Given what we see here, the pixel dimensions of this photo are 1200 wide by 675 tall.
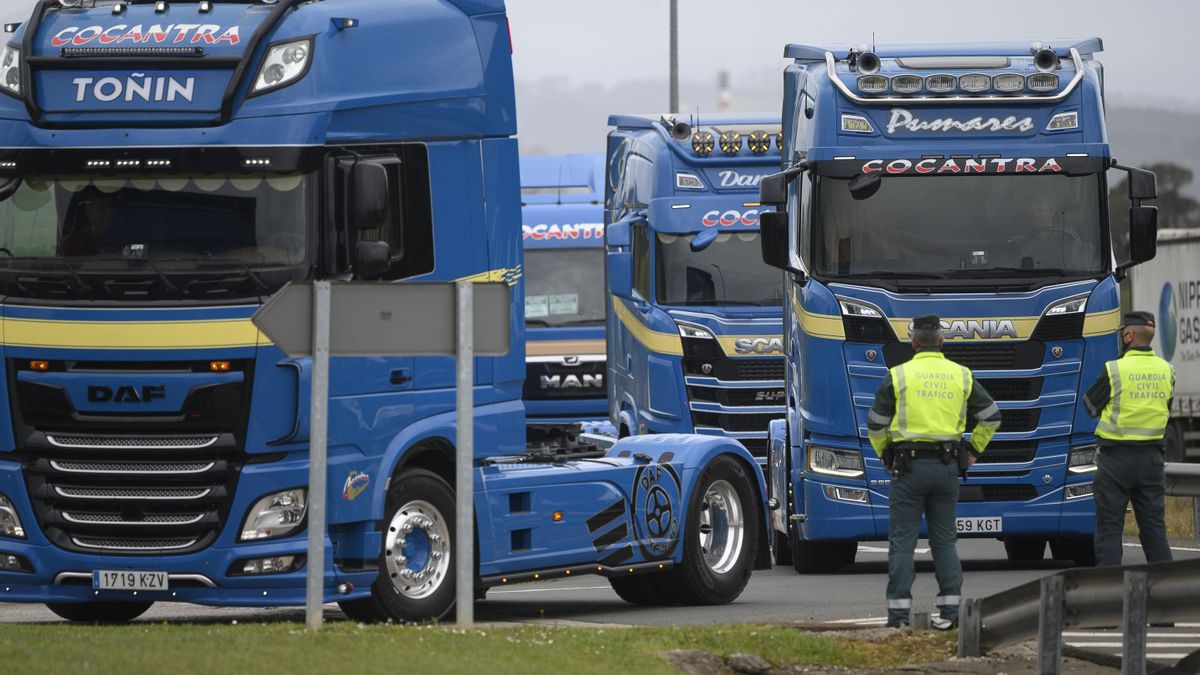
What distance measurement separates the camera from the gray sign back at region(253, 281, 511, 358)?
10828 mm

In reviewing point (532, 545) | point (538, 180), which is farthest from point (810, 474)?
point (538, 180)

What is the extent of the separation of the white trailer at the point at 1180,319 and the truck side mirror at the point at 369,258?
781 inches

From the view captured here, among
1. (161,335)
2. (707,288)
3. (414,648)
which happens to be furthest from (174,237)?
(707,288)

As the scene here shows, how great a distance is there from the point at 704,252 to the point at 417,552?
872 cm

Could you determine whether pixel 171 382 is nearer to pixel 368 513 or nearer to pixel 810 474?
pixel 368 513

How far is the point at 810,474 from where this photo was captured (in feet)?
55.2

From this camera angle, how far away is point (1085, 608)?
1028 centimetres

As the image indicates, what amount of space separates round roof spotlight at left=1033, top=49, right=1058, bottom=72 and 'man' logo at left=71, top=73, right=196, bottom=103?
6.86 meters

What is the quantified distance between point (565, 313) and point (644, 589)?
11930 mm

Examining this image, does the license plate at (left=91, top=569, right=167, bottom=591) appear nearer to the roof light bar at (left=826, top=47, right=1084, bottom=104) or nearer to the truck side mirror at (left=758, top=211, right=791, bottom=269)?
the truck side mirror at (left=758, top=211, right=791, bottom=269)

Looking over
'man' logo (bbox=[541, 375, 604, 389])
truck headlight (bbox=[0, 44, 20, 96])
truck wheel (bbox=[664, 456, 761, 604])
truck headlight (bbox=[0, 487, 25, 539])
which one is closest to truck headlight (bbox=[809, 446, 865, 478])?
truck wheel (bbox=[664, 456, 761, 604])

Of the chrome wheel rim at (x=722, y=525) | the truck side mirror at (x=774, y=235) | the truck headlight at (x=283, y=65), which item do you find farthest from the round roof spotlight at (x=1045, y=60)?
the truck headlight at (x=283, y=65)

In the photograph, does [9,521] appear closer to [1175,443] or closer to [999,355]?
[999,355]

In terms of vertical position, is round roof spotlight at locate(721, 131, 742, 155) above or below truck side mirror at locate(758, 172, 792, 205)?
above
